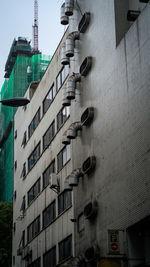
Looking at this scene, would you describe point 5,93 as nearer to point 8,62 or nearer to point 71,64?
point 8,62

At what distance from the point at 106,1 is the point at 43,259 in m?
21.3

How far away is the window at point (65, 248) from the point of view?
118ft

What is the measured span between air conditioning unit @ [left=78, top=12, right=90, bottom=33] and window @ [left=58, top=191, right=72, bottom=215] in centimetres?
1094

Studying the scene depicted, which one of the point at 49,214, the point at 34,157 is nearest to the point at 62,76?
the point at 34,157

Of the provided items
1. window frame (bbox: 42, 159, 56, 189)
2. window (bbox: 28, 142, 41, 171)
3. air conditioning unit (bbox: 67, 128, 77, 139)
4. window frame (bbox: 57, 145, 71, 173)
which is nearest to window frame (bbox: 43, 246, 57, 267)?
window frame (bbox: 42, 159, 56, 189)

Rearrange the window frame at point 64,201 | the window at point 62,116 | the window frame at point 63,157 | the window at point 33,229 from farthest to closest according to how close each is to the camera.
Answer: the window at point 33,229 < the window at point 62,116 < the window frame at point 63,157 < the window frame at point 64,201

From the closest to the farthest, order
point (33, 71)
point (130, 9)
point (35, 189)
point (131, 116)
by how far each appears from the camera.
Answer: point (131, 116), point (130, 9), point (35, 189), point (33, 71)

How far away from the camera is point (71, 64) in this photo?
3778 cm

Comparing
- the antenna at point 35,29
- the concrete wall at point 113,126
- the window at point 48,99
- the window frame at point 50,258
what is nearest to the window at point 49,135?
the window at point 48,99

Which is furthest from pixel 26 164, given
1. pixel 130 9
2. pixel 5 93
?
pixel 5 93

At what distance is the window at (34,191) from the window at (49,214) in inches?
139

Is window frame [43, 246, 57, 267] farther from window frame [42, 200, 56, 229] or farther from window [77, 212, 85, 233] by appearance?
window [77, 212, 85, 233]

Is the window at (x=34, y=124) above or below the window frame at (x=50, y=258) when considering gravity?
above

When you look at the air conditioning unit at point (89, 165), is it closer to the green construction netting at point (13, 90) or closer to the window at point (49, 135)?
the window at point (49, 135)
